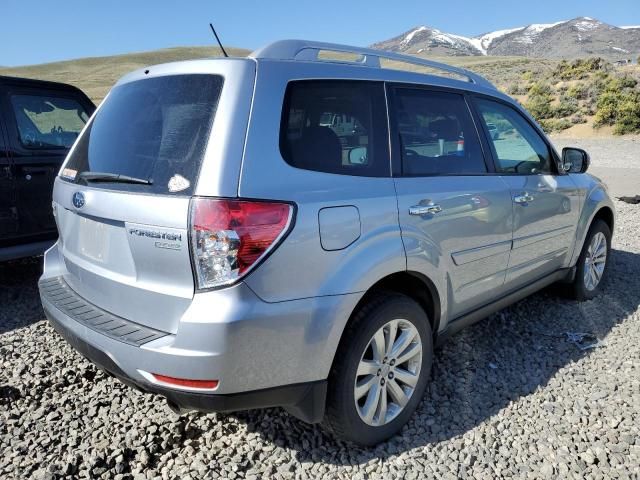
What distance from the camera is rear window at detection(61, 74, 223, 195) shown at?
2.01 metres

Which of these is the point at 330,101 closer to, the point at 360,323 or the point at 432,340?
the point at 360,323

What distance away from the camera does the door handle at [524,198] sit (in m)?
3.26

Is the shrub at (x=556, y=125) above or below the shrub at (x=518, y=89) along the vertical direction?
below

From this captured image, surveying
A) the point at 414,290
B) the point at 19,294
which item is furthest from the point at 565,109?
the point at 19,294

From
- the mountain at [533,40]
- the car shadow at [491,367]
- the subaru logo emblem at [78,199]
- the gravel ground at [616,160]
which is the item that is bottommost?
the gravel ground at [616,160]

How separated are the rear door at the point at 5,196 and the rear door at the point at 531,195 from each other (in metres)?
4.00

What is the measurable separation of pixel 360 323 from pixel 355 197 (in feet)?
1.86

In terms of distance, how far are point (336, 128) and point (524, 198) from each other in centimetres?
162

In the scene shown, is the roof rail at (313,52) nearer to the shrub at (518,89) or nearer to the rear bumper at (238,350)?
the rear bumper at (238,350)

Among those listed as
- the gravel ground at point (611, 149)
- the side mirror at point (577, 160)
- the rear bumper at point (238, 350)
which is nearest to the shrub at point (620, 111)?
the gravel ground at point (611, 149)

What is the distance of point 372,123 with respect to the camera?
2.55 metres

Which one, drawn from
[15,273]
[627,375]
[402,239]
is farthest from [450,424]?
[15,273]

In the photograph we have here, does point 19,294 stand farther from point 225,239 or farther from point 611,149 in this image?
point 611,149

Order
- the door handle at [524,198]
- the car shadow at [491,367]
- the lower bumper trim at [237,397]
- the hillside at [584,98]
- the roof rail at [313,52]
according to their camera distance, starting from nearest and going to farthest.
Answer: the lower bumper trim at [237,397] < the roof rail at [313,52] < the car shadow at [491,367] < the door handle at [524,198] < the hillside at [584,98]
